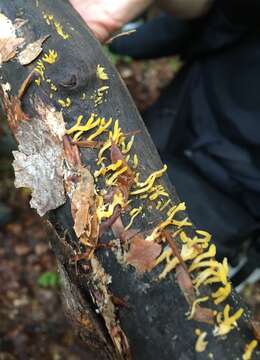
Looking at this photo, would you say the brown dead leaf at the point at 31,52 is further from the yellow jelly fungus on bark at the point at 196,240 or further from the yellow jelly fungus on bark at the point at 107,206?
the yellow jelly fungus on bark at the point at 196,240

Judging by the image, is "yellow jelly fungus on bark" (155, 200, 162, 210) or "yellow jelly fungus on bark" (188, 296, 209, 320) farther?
"yellow jelly fungus on bark" (155, 200, 162, 210)

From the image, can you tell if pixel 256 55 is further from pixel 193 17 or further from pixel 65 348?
pixel 65 348

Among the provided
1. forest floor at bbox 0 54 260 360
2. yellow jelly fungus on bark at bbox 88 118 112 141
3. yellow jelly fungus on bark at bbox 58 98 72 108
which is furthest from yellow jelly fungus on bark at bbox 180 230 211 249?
forest floor at bbox 0 54 260 360

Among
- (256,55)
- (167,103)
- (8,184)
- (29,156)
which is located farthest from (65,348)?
(256,55)

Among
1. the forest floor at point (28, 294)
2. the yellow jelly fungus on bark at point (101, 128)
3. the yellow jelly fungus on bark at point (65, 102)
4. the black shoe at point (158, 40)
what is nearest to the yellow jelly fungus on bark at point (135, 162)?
the yellow jelly fungus on bark at point (101, 128)

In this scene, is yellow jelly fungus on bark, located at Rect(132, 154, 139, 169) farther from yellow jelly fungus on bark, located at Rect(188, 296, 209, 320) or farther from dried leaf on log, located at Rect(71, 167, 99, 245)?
yellow jelly fungus on bark, located at Rect(188, 296, 209, 320)

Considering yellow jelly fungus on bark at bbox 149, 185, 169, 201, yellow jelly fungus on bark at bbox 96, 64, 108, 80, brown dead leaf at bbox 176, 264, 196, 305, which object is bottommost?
brown dead leaf at bbox 176, 264, 196, 305
